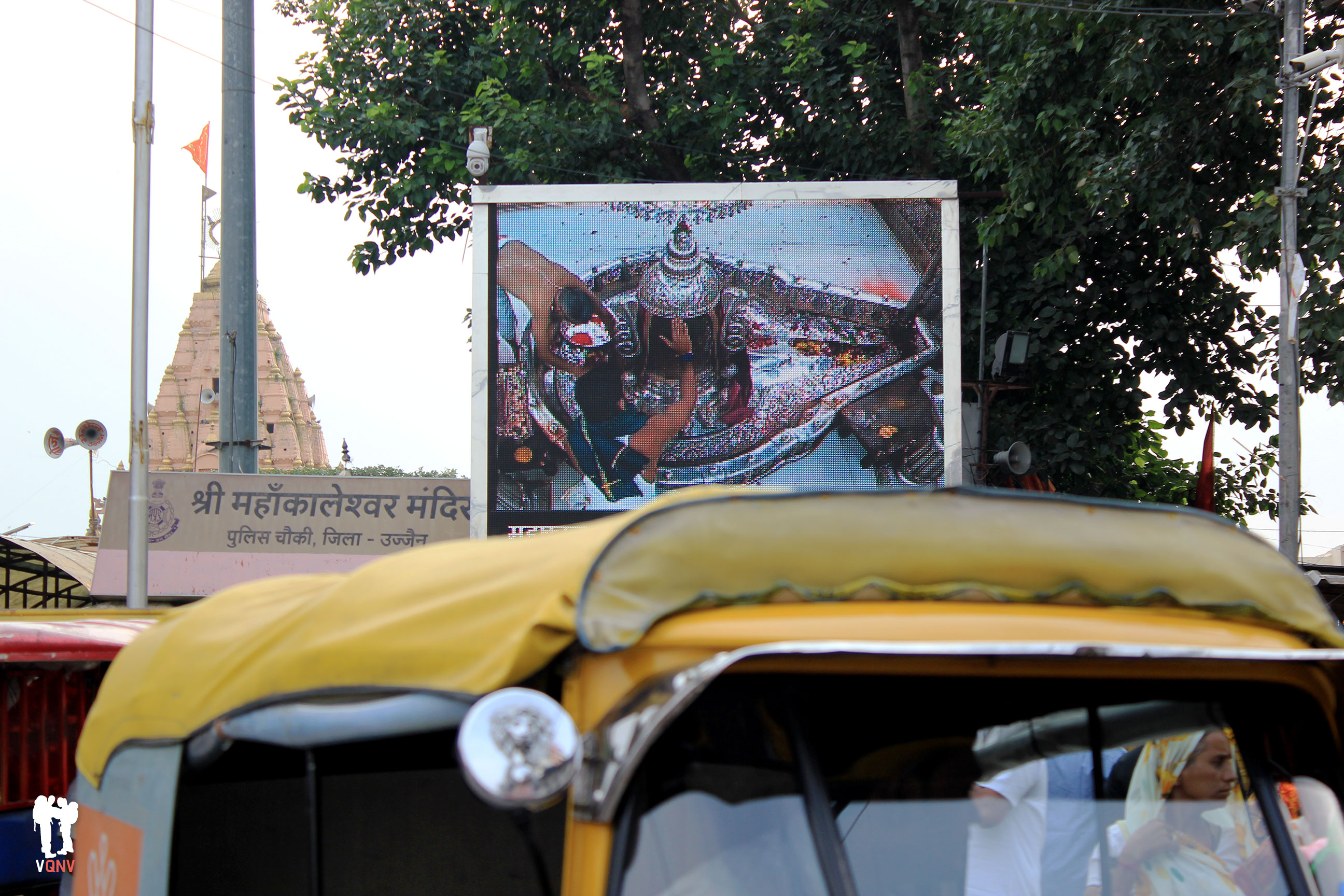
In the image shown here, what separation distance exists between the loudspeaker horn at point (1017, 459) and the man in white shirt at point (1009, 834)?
1130 centimetres

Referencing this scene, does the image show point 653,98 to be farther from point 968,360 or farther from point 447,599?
point 447,599

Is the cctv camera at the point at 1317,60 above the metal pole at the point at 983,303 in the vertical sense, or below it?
above

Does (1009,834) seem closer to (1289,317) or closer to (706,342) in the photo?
(1289,317)

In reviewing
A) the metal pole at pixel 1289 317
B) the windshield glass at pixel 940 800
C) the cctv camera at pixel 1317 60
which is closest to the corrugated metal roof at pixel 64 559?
the metal pole at pixel 1289 317

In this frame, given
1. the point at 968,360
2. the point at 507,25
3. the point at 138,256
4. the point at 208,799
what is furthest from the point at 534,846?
the point at 507,25

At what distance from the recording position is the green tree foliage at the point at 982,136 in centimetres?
1225

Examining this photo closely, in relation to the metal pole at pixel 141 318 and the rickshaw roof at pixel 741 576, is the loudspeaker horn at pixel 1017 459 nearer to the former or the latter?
the metal pole at pixel 141 318

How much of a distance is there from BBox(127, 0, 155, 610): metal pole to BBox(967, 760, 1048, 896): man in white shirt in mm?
11216

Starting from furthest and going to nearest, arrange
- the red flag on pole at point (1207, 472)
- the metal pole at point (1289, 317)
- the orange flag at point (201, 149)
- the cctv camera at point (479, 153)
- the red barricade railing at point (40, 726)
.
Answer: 1. the orange flag at point (201, 149)
2. the red flag on pole at point (1207, 472)
3. the cctv camera at point (479, 153)
4. the metal pole at point (1289, 317)
5. the red barricade railing at point (40, 726)

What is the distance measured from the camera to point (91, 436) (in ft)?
63.8

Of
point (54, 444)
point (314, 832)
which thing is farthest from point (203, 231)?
point (314, 832)

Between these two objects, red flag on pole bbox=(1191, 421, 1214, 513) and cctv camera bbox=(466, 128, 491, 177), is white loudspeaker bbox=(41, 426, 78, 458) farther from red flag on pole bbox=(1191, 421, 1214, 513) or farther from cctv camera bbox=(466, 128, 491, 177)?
red flag on pole bbox=(1191, 421, 1214, 513)

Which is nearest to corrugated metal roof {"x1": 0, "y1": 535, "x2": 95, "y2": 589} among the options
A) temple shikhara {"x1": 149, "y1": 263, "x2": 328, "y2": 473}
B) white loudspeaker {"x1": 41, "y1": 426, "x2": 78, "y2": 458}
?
white loudspeaker {"x1": 41, "y1": 426, "x2": 78, "y2": 458}

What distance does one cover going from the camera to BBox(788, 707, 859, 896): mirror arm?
68.3 inches
